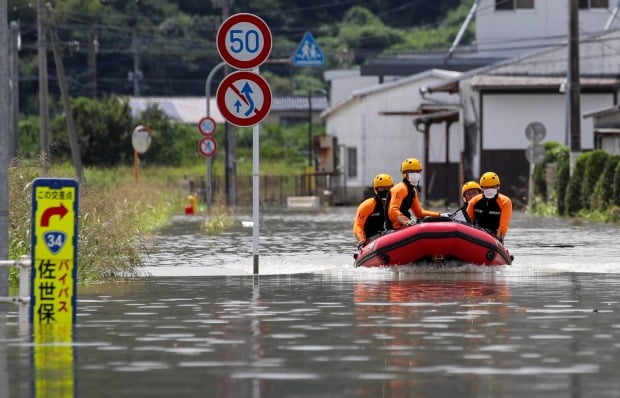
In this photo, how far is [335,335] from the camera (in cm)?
1390

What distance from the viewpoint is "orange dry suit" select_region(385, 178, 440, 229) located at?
74.1 ft

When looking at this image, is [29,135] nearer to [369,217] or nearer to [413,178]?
[369,217]

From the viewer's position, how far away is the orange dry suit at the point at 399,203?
22.6 m

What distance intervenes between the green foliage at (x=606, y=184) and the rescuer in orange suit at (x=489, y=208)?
2071cm

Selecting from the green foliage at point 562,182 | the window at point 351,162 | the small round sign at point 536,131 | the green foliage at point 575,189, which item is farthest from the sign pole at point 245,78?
the window at point 351,162

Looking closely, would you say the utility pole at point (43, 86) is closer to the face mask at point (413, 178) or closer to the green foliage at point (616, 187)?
the green foliage at point (616, 187)

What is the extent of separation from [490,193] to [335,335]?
9.83 metres

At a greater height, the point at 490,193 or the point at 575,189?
the point at 490,193

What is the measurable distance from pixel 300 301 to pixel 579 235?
1819 cm

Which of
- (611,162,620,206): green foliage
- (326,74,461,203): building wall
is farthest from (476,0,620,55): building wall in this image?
(611,162,620,206): green foliage

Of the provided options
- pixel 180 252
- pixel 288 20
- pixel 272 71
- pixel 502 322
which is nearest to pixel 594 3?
pixel 288 20

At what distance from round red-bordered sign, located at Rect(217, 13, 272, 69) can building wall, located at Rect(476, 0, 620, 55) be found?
60454 millimetres

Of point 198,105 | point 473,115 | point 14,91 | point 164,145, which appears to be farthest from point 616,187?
point 198,105

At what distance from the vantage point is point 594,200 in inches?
1772
